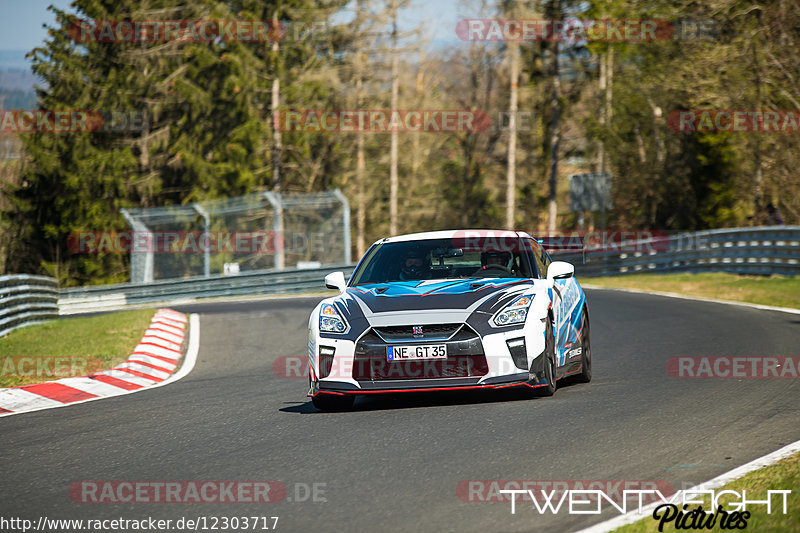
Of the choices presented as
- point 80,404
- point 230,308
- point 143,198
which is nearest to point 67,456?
point 80,404

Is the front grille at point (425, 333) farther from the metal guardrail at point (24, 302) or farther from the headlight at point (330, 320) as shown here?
the metal guardrail at point (24, 302)

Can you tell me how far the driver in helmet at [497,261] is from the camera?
8.98m

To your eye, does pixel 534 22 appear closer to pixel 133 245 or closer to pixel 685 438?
pixel 133 245

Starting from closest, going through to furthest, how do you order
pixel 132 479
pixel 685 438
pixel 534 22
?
pixel 132 479 → pixel 685 438 → pixel 534 22

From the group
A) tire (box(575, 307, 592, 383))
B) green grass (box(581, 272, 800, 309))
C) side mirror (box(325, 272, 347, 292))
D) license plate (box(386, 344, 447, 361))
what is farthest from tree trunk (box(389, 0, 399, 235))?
license plate (box(386, 344, 447, 361))

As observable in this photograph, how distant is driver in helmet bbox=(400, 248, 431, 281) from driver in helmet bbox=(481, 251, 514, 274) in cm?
51

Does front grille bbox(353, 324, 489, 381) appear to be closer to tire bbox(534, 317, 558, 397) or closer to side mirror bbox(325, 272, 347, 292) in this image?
tire bbox(534, 317, 558, 397)

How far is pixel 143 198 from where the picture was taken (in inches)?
1796

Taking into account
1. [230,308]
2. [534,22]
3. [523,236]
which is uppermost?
[534,22]

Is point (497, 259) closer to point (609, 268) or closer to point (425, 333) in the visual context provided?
point (425, 333)

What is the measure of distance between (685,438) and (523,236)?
3360 mm

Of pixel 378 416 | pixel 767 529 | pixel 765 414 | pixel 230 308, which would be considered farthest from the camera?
pixel 230 308

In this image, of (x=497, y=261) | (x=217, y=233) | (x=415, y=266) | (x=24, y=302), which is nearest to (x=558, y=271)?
(x=497, y=261)

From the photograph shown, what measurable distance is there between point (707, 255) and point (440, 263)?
1949 centimetres
